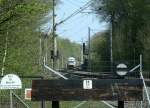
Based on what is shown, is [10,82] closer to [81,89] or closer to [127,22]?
[81,89]

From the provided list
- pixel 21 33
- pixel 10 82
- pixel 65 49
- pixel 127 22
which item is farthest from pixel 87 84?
pixel 65 49

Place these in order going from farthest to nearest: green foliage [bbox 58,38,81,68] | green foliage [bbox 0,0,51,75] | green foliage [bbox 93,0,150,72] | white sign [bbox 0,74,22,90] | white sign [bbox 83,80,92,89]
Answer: green foliage [bbox 58,38,81,68] → green foliage [bbox 93,0,150,72] → green foliage [bbox 0,0,51,75] → white sign [bbox 0,74,22,90] → white sign [bbox 83,80,92,89]

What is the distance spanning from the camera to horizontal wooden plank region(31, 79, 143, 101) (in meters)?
16.6

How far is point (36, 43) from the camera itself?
1188 inches

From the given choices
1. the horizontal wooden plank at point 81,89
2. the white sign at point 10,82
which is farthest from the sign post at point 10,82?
the horizontal wooden plank at point 81,89

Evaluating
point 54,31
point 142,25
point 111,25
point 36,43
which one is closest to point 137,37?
point 142,25

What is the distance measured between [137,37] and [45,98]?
2434 inches

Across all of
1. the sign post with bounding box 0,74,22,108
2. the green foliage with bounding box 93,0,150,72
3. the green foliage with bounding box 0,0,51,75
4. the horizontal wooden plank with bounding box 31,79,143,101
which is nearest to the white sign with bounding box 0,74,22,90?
the sign post with bounding box 0,74,22,108

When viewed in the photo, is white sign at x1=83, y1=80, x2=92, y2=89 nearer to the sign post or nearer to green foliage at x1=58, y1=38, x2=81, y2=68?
the sign post

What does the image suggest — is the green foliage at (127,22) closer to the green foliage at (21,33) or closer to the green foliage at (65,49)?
the green foliage at (65,49)

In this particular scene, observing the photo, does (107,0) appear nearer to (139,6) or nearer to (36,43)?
(139,6)

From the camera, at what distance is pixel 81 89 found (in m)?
16.7

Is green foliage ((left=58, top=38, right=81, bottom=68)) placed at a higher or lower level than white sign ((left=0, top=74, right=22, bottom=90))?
higher

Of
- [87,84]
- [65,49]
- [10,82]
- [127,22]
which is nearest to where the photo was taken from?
[87,84]
